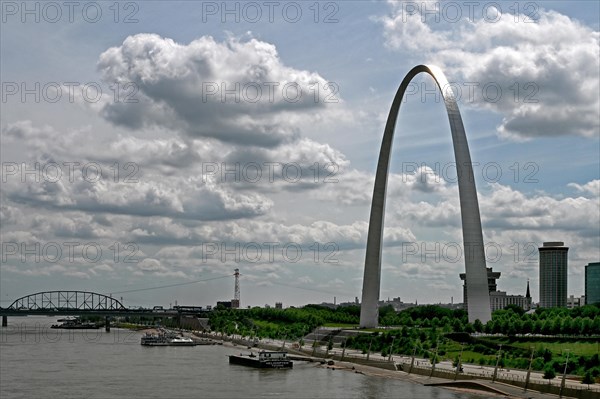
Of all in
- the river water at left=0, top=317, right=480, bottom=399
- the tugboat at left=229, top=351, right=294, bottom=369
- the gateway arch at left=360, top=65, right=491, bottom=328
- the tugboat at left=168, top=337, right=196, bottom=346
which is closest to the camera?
the river water at left=0, top=317, right=480, bottom=399

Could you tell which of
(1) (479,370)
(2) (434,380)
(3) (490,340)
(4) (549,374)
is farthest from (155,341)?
(4) (549,374)

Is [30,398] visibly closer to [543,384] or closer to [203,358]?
[543,384]

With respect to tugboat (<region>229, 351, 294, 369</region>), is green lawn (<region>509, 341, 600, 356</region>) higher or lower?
higher

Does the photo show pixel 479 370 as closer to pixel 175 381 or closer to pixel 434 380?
pixel 434 380

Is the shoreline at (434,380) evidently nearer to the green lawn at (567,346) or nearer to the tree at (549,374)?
the tree at (549,374)

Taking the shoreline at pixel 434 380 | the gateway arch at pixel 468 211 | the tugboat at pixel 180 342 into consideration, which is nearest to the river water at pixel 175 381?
the shoreline at pixel 434 380

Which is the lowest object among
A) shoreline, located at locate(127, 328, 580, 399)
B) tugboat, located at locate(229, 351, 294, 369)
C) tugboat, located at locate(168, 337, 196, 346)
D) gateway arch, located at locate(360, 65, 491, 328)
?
tugboat, located at locate(168, 337, 196, 346)

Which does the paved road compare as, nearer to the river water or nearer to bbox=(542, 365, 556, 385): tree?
bbox=(542, 365, 556, 385): tree

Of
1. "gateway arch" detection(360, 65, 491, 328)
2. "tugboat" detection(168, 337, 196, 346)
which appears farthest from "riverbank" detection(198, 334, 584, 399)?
"tugboat" detection(168, 337, 196, 346)

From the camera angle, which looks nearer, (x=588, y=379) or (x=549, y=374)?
(x=588, y=379)

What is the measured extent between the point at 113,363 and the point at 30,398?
33725 millimetres

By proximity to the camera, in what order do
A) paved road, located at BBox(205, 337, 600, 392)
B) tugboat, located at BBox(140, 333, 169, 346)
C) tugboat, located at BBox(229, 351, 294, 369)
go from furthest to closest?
tugboat, located at BBox(140, 333, 169, 346)
tugboat, located at BBox(229, 351, 294, 369)
paved road, located at BBox(205, 337, 600, 392)

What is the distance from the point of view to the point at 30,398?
59.6 metres

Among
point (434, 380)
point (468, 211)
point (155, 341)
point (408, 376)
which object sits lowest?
point (155, 341)
